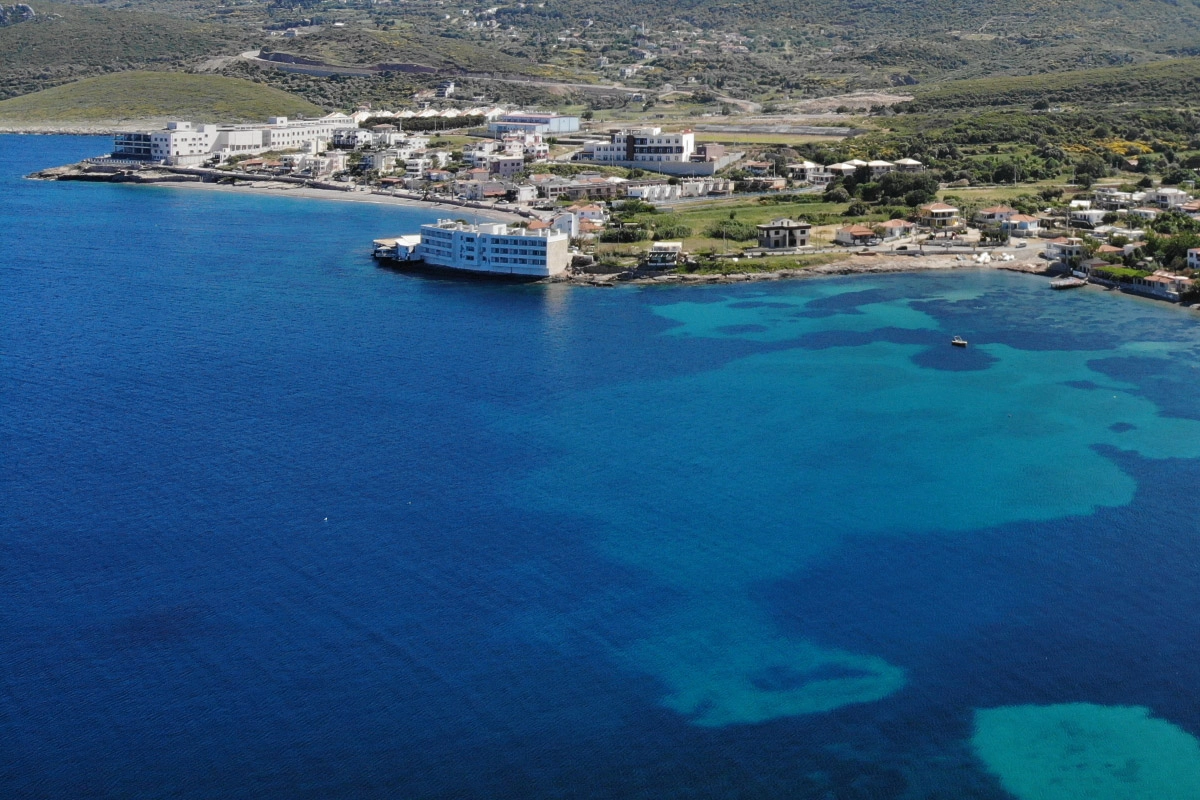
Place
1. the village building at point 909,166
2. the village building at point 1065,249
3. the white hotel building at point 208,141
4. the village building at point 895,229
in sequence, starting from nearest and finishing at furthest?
the village building at point 1065,249 → the village building at point 895,229 → the village building at point 909,166 → the white hotel building at point 208,141

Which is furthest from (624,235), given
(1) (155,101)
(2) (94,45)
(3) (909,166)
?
(2) (94,45)

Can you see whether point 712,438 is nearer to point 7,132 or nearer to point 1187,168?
point 1187,168

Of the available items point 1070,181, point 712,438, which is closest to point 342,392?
point 712,438

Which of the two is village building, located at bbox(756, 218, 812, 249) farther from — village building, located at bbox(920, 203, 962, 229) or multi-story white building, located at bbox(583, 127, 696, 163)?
multi-story white building, located at bbox(583, 127, 696, 163)

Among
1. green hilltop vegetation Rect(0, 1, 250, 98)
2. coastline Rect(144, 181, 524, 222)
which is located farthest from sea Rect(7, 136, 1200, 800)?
green hilltop vegetation Rect(0, 1, 250, 98)

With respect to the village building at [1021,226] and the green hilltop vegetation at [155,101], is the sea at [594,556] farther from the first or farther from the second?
the green hilltop vegetation at [155,101]

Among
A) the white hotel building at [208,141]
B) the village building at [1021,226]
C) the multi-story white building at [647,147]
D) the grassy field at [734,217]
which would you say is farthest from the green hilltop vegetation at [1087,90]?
the white hotel building at [208,141]
